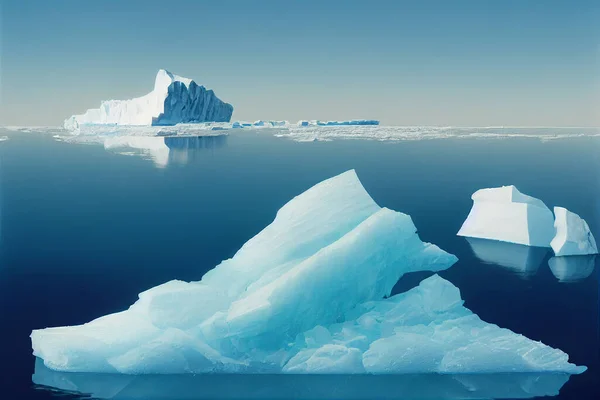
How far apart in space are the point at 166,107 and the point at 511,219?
122 feet

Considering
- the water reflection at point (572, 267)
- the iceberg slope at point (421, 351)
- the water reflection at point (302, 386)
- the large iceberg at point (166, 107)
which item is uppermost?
the large iceberg at point (166, 107)

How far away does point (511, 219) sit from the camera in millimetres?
11000

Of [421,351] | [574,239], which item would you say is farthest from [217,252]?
[574,239]

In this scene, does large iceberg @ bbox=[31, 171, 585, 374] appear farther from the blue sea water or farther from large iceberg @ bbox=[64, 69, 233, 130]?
large iceberg @ bbox=[64, 69, 233, 130]

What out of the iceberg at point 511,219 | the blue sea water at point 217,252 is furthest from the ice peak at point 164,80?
the iceberg at point 511,219

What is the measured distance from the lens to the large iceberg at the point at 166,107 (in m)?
43.3

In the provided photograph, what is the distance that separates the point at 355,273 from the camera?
6.12 metres

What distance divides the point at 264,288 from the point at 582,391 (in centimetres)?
358

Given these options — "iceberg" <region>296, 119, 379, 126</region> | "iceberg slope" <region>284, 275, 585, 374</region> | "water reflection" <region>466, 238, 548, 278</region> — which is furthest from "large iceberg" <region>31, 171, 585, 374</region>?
"iceberg" <region>296, 119, 379, 126</region>

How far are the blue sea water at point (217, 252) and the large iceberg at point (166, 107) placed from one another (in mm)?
18365

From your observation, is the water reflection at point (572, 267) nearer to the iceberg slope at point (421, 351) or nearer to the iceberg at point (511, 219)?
the iceberg at point (511, 219)

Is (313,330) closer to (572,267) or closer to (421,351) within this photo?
(421,351)

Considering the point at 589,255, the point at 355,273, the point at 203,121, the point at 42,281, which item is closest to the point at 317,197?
the point at 355,273

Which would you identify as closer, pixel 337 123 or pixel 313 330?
pixel 313 330
